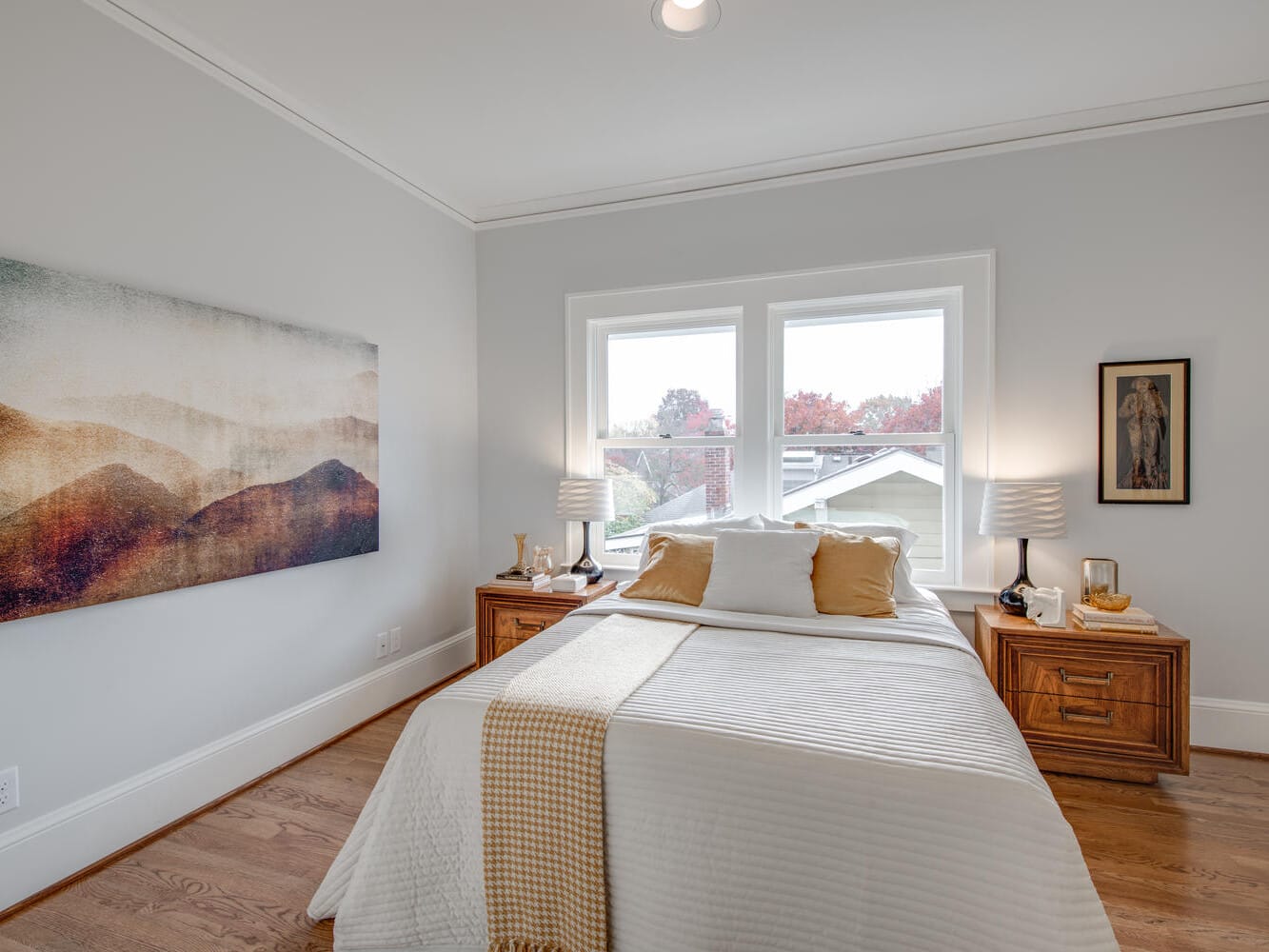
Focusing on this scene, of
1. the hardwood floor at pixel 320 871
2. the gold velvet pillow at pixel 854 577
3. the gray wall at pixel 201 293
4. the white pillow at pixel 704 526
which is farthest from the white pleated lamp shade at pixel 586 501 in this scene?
the hardwood floor at pixel 320 871

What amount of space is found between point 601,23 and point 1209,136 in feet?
8.43

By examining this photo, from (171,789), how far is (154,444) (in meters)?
1.19

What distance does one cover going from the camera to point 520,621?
3.14 metres

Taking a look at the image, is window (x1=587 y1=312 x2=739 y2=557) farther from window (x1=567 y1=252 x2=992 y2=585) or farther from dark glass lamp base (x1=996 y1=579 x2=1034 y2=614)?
dark glass lamp base (x1=996 y1=579 x2=1034 y2=614)

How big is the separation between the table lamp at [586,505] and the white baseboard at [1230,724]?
2.74 metres

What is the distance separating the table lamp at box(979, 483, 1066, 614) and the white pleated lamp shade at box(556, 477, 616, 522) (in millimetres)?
1759

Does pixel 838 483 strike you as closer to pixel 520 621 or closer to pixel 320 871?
pixel 520 621

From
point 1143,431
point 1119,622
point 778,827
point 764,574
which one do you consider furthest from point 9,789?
point 1143,431

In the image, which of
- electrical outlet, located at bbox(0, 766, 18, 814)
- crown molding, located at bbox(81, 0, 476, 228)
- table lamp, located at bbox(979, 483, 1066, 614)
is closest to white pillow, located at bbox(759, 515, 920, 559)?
table lamp, located at bbox(979, 483, 1066, 614)

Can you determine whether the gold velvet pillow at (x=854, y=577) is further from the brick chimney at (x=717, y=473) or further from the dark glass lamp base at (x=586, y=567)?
the dark glass lamp base at (x=586, y=567)

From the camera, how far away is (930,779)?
4.17ft

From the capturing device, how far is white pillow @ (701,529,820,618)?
243cm

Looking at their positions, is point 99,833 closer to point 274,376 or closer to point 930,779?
point 274,376

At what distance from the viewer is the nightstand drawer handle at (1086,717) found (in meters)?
2.45
